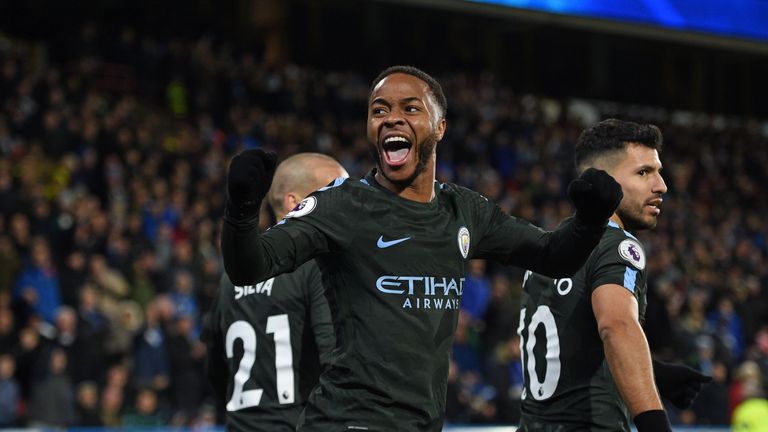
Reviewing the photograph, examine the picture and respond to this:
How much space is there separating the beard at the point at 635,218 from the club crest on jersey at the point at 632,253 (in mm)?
253

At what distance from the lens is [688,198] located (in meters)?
24.6

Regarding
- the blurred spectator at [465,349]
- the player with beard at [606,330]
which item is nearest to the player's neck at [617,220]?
the player with beard at [606,330]

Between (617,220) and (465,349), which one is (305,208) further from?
(465,349)

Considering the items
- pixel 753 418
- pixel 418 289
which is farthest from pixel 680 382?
pixel 753 418

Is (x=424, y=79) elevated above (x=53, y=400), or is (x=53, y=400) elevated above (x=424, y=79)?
(x=424, y=79)

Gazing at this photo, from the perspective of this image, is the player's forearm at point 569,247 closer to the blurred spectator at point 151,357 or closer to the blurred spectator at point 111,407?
the blurred spectator at point 111,407

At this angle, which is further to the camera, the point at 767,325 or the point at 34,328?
the point at 767,325

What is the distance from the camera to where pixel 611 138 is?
194 inches

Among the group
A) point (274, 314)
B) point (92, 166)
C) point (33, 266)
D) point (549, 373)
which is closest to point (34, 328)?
point (33, 266)

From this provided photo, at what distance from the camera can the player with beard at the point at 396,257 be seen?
3.78 m

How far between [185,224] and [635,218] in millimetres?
10685

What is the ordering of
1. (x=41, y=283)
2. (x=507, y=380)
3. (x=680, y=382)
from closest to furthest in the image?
(x=680, y=382), (x=41, y=283), (x=507, y=380)

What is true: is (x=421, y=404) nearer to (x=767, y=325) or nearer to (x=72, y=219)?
(x=72, y=219)

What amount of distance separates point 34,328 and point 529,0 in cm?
1096
